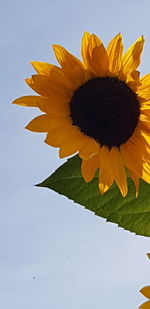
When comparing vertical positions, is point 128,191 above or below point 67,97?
below

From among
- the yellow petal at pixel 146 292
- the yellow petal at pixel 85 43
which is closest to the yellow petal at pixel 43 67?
the yellow petal at pixel 85 43

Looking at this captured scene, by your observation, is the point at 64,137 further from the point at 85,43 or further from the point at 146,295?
the point at 146,295

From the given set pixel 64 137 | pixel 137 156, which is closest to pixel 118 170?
pixel 137 156

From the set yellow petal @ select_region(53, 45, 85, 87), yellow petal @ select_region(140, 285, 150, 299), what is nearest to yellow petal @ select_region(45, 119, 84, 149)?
yellow petal @ select_region(53, 45, 85, 87)

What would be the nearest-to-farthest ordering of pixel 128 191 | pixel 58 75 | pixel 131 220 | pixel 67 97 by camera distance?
pixel 131 220, pixel 128 191, pixel 58 75, pixel 67 97

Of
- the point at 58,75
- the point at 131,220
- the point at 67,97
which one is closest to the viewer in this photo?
the point at 131,220

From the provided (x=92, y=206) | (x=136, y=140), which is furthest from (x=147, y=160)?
(x=92, y=206)

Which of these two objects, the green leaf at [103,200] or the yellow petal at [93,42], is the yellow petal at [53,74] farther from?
the green leaf at [103,200]

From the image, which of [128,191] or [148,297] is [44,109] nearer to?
[128,191]
